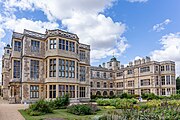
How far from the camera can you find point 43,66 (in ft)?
83.8

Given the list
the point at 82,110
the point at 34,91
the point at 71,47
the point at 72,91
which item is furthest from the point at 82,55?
the point at 82,110

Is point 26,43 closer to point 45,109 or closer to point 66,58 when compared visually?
point 66,58

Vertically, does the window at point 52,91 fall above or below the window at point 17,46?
below

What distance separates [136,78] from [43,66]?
2805 centimetres

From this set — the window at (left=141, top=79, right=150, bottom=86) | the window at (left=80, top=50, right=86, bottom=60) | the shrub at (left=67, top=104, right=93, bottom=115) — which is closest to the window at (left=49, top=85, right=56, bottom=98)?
the window at (left=80, top=50, right=86, bottom=60)

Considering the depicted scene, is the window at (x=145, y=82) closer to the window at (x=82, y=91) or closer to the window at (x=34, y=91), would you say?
the window at (x=82, y=91)

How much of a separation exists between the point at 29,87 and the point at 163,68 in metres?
30.9

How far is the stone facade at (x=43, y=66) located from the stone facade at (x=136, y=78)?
22.5 metres

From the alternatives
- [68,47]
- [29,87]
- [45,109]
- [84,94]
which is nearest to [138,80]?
[84,94]

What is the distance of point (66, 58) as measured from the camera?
24641 mm

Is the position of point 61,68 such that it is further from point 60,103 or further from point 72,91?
point 60,103

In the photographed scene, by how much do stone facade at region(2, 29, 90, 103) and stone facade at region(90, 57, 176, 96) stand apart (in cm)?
2247

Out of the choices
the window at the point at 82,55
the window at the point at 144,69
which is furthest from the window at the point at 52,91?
the window at the point at 144,69

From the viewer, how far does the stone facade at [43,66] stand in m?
23.8
